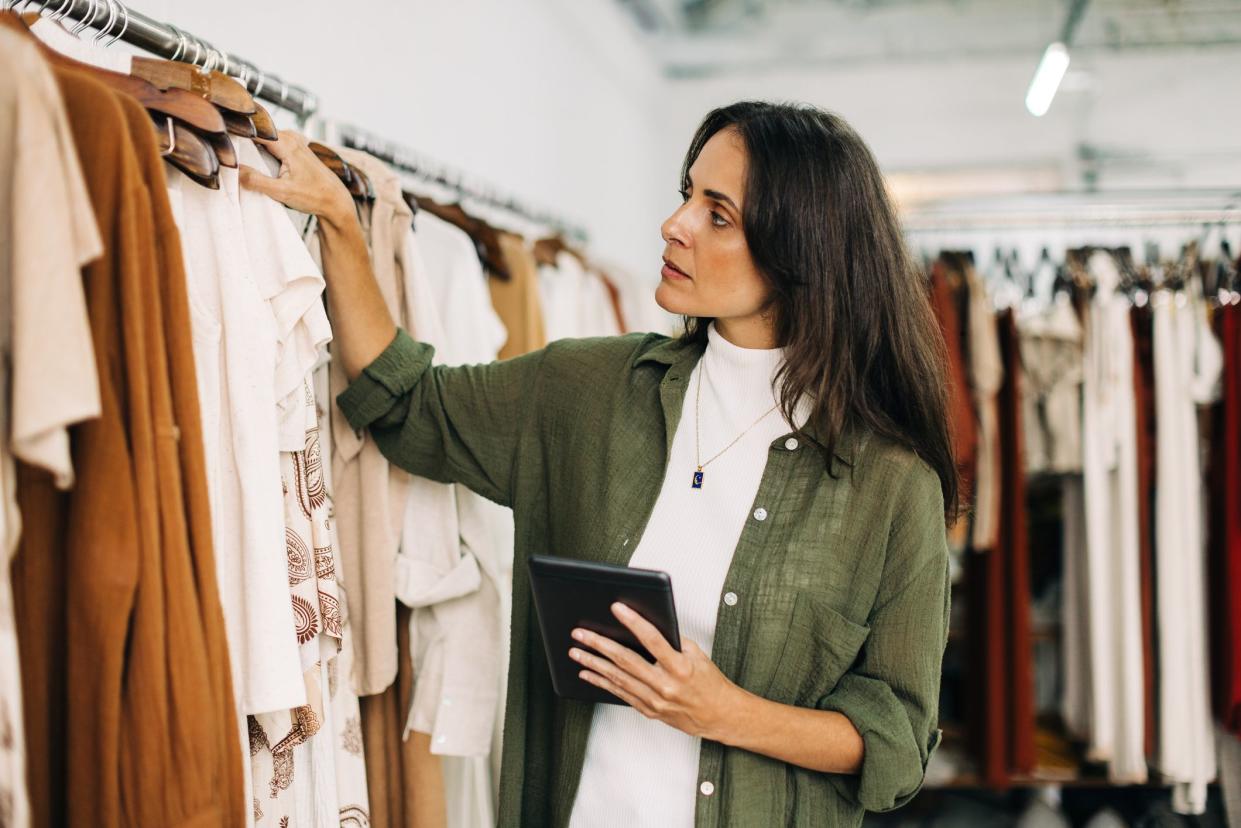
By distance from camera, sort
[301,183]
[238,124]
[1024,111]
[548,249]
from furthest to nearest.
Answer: [1024,111] → [548,249] → [301,183] → [238,124]

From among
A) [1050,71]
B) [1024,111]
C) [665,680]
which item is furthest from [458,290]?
[1024,111]

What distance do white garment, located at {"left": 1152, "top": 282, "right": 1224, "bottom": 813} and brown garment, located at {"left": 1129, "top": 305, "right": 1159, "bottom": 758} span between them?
0.03 metres

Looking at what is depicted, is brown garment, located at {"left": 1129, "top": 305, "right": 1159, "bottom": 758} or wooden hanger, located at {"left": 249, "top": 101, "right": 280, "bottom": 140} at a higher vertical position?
wooden hanger, located at {"left": 249, "top": 101, "right": 280, "bottom": 140}

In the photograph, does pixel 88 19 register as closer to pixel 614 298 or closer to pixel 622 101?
pixel 614 298

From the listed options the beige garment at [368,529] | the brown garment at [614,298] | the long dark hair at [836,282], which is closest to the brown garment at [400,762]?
the beige garment at [368,529]

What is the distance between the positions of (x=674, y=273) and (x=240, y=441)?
23.7 inches

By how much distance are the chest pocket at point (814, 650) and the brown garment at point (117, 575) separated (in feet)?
2.31

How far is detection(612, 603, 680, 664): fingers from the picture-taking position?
1.16 metres

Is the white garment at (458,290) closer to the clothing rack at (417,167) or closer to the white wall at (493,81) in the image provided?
the clothing rack at (417,167)

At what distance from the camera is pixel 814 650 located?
1324 mm

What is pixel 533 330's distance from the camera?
1.99 meters

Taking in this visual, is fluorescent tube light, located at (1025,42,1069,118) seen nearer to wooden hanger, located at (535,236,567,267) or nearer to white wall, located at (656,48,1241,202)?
white wall, located at (656,48,1241,202)

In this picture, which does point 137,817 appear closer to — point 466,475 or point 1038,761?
point 466,475

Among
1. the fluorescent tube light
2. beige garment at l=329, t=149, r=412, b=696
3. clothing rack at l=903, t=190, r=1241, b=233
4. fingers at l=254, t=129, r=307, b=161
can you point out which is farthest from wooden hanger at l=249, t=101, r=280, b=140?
the fluorescent tube light
